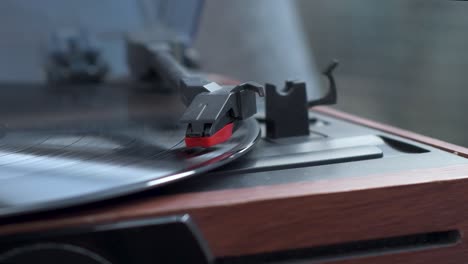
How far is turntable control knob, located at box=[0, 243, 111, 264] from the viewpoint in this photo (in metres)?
0.30

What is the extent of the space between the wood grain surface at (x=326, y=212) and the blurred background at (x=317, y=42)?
29 cm

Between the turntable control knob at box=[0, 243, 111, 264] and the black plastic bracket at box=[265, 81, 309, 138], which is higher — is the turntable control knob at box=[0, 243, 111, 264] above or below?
below

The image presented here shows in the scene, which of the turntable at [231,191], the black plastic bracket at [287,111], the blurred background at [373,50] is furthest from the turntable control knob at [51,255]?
the blurred background at [373,50]

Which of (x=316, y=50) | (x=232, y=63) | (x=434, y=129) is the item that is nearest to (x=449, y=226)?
(x=434, y=129)

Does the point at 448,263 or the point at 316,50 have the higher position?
the point at 316,50

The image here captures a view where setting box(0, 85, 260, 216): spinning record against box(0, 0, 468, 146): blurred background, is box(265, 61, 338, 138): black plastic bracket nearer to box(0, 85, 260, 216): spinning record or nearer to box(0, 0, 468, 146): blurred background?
box(0, 85, 260, 216): spinning record

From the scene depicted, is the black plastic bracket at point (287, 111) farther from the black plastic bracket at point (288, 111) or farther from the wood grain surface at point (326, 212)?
the wood grain surface at point (326, 212)

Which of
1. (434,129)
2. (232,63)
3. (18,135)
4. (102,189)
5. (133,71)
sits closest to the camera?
(102,189)

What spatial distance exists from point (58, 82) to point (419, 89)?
0.73m

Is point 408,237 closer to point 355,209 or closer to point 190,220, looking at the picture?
point 355,209

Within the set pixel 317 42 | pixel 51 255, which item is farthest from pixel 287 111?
pixel 317 42

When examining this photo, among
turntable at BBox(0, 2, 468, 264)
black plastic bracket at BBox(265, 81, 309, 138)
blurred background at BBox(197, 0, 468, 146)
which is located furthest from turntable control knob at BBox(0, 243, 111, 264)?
blurred background at BBox(197, 0, 468, 146)

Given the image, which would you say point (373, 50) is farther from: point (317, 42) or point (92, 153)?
point (92, 153)

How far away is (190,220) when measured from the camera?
1.09 feet
